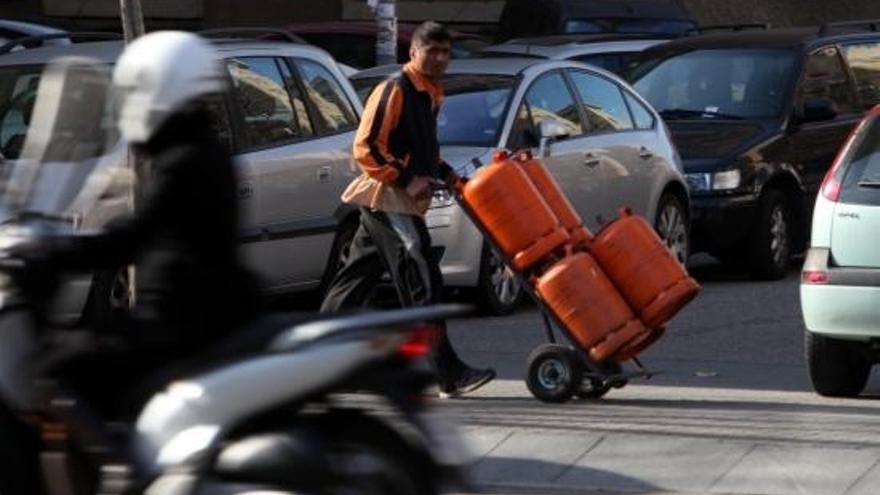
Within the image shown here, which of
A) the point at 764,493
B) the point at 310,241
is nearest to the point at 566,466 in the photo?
the point at 764,493

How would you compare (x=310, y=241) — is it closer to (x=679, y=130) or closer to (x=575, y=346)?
(x=575, y=346)

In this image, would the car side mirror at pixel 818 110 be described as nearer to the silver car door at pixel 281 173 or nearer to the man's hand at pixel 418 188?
the silver car door at pixel 281 173

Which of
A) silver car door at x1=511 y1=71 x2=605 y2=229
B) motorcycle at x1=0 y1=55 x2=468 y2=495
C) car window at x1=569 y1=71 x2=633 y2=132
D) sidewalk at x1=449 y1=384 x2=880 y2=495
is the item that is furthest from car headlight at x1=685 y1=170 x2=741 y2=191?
motorcycle at x1=0 y1=55 x2=468 y2=495

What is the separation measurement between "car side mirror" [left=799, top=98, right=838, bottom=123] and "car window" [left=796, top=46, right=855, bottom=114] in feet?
1.38

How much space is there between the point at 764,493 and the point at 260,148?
549 cm

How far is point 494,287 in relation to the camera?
555 inches

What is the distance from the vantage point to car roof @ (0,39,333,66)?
1336 cm

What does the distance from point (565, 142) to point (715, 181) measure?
1.86 metres

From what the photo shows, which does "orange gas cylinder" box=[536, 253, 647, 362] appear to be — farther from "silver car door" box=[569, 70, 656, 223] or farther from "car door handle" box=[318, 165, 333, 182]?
"silver car door" box=[569, 70, 656, 223]

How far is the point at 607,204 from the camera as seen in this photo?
15133 mm

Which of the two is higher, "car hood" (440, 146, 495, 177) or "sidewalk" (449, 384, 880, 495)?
"sidewalk" (449, 384, 880, 495)

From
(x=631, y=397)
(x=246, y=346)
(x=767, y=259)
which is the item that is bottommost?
(x=767, y=259)

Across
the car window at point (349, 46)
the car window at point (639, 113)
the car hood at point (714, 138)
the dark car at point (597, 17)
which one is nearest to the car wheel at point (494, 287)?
the car window at point (639, 113)

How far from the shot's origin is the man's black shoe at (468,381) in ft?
34.7
